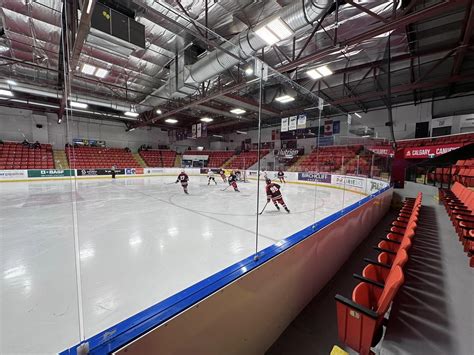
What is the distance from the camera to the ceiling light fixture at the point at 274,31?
14.7 ft

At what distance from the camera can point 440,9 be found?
4.17 meters

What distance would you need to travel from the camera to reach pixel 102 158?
667 inches

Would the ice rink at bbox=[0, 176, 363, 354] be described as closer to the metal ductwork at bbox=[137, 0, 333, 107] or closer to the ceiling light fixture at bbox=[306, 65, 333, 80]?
the metal ductwork at bbox=[137, 0, 333, 107]

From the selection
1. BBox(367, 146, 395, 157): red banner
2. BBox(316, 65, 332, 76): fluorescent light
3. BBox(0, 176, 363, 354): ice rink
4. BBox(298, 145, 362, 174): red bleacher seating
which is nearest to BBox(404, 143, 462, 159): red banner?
BBox(367, 146, 395, 157): red banner

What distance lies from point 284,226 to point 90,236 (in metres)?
3.93

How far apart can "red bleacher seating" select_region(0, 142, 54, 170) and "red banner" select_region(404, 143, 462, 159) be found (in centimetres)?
2389

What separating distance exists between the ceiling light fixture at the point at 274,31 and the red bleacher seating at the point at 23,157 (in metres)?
16.8

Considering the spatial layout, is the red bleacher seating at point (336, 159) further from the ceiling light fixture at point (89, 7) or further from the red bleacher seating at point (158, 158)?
the red bleacher seating at point (158, 158)

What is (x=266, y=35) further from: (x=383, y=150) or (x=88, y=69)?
(x=88, y=69)

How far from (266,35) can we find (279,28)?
0.33 meters

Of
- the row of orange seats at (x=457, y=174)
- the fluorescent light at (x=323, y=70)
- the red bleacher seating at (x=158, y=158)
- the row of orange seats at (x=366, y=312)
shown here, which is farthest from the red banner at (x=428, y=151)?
the red bleacher seating at (x=158, y=158)

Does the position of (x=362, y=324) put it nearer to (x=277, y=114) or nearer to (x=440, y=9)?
(x=440, y=9)

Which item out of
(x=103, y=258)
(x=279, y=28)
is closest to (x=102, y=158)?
(x=103, y=258)

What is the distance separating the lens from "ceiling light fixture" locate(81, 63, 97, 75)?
760cm
